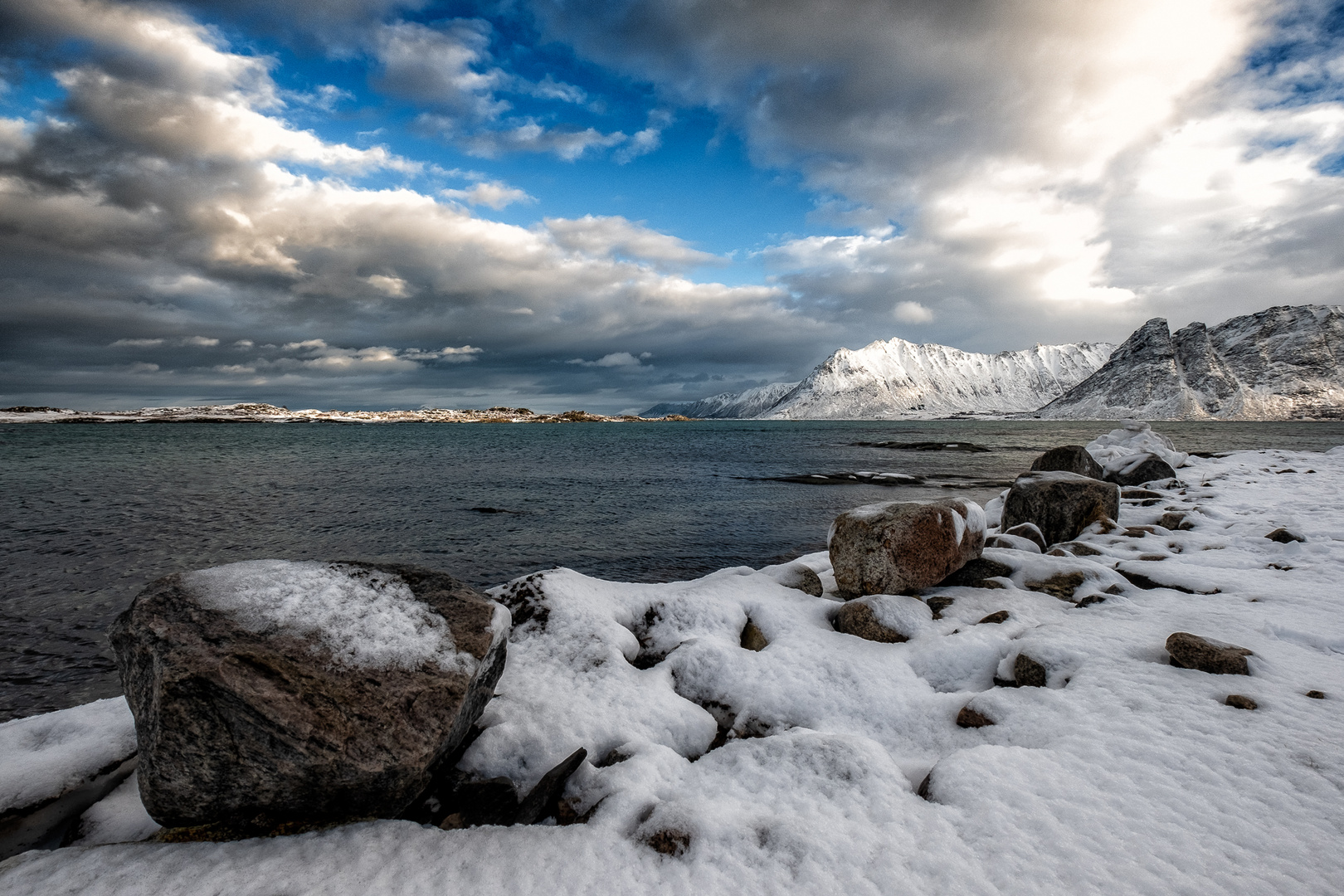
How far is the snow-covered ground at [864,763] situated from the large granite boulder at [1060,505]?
14.6 ft

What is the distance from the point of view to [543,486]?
29391 millimetres

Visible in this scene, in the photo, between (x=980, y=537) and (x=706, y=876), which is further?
(x=980, y=537)

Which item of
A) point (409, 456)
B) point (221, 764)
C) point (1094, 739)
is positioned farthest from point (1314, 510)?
point (409, 456)

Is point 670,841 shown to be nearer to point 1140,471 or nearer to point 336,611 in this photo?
point 336,611

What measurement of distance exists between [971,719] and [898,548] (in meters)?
3.33

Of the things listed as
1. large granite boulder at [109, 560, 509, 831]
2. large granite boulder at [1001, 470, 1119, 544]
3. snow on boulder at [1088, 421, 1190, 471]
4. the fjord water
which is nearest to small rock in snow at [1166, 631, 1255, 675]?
large granite boulder at [109, 560, 509, 831]

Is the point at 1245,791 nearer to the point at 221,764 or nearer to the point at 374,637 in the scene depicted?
the point at 374,637

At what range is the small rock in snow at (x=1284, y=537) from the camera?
33.5 ft

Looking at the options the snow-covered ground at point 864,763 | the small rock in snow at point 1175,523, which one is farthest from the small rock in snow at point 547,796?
the small rock in snow at point 1175,523

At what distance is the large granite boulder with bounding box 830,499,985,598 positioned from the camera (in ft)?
26.9

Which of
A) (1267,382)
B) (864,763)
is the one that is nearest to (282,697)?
(864,763)

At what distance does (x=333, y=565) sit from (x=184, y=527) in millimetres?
18259

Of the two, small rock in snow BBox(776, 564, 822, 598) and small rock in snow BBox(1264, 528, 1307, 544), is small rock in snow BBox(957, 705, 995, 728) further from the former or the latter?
small rock in snow BBox(1264, 528, 1307, 544)

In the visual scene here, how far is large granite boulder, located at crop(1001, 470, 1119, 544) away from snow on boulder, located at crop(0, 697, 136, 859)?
14284 mm
